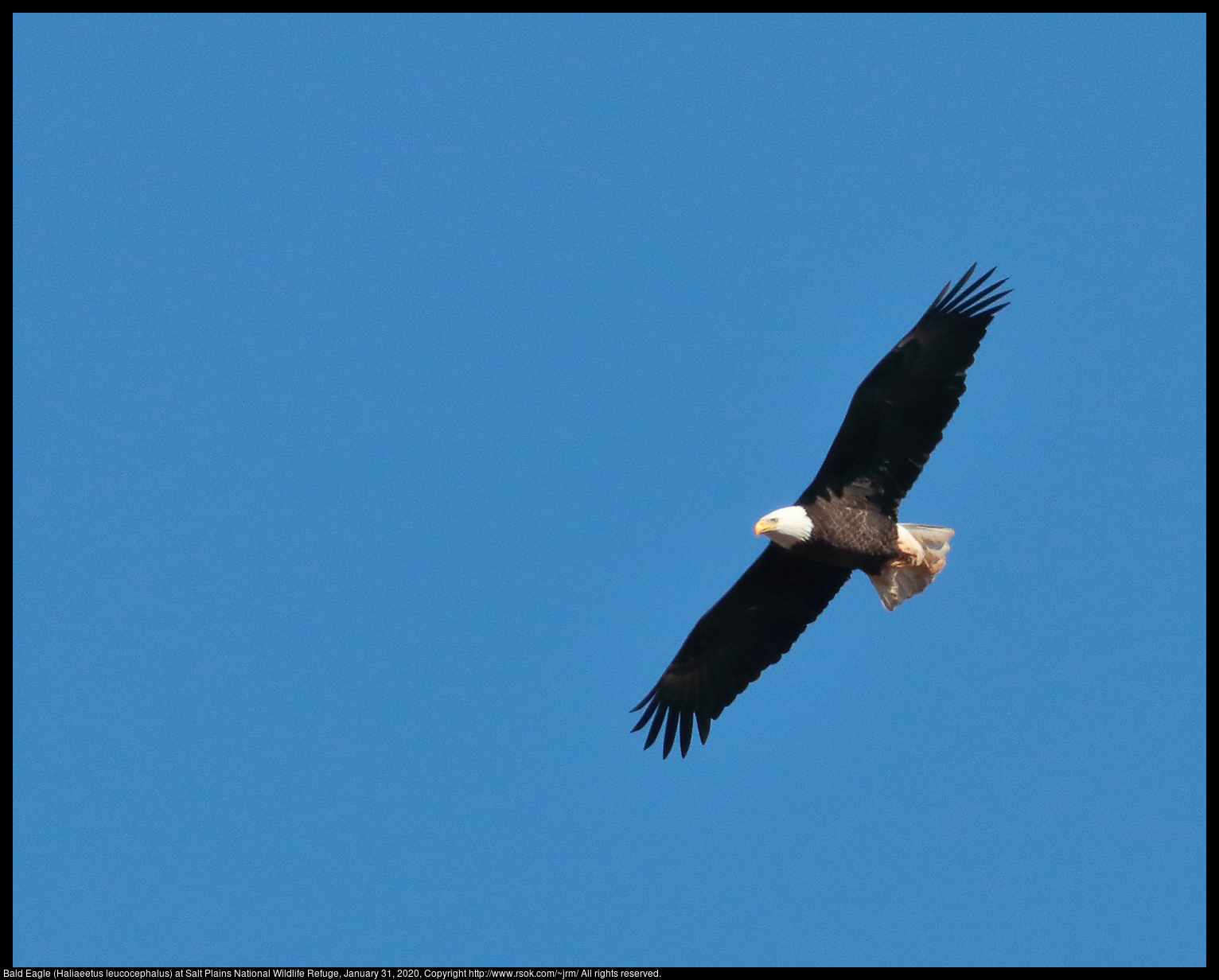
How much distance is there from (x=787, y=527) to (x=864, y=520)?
524 mm

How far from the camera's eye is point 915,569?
484 inches

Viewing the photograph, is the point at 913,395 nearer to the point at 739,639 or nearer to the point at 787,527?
the point at 787,527

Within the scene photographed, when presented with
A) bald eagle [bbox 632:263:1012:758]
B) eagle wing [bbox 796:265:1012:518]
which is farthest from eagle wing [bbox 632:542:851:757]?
eagle wing [bbox 796:265:1012:518]

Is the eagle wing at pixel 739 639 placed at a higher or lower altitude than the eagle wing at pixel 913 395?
lower

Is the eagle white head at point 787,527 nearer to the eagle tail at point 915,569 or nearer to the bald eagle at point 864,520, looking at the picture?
the bald eagle at point 864,520

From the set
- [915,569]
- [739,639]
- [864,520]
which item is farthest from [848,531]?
[739,639]

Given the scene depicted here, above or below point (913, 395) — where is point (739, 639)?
below

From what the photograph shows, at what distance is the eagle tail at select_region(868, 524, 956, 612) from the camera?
483 inches

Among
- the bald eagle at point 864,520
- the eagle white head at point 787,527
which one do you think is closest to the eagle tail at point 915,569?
the bald eagle at point 864,520

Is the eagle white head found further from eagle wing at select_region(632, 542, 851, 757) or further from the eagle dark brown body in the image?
eagle wing at select_region(632, 542, 851, 757)

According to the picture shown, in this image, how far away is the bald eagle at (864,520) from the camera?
11.7 m

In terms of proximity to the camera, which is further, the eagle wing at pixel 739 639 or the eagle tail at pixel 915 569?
the eagle wing at pixel 739 639

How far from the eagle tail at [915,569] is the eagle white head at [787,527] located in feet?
2.32

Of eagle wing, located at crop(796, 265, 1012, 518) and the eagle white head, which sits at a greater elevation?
eagle wing, located at crop(796, 265, 1012, 518)
